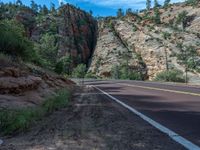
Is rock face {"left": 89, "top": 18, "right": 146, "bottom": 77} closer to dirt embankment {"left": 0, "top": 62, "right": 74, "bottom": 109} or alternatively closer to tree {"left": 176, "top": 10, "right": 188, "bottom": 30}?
tree {"left": 176, "top": 10, "right": 188, "bottom": 30}

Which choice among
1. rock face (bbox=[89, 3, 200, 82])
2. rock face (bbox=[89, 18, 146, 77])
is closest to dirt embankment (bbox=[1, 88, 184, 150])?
rock face (bbox=[89, 3, 200, 82])

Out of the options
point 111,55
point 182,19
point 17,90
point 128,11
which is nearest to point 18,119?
point 17,90

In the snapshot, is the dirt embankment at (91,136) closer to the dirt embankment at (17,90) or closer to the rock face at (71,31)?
the dirt embankment at (17,90)

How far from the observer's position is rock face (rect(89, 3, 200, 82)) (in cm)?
9700

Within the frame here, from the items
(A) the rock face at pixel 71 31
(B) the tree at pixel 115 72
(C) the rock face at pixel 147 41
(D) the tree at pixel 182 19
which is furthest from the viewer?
(A) the rock face at pixel 71 31

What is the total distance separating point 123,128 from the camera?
8172mm

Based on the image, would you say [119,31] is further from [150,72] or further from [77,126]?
[77,126]

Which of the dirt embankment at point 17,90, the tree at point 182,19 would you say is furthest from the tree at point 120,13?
the dirt embankment at point 17,90

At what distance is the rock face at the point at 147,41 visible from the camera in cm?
9700

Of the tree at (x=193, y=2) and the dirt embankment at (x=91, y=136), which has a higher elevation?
the tree at (x=193, y=2)

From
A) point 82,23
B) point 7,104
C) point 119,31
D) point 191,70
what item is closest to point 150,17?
point 119,31

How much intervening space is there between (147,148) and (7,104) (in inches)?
227

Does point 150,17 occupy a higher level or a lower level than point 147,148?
higher

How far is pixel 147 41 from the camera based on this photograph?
107812 millimetres
